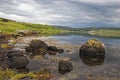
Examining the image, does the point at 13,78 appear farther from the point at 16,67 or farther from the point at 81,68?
the point at 81,68

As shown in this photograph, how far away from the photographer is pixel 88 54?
55.9 metres

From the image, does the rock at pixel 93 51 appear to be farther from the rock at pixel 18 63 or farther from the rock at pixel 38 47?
the rock at pixel 18 63

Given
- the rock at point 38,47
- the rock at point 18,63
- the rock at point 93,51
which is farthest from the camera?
the rock at point 38,47

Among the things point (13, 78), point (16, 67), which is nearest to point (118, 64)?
point (16, 67)

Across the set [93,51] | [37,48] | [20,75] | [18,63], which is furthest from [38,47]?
[20,75]

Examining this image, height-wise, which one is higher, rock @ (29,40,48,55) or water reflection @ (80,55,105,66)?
rock @ (29,40,48,55)

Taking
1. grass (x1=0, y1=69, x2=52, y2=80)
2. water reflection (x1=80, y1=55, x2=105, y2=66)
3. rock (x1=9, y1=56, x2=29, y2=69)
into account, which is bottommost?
water reflection (x1=80, y1=55, x2=105, y2=66)

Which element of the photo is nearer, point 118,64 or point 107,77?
point 107,77

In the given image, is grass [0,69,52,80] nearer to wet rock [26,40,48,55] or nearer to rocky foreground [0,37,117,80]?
rocky foreground [0,37,117,80]

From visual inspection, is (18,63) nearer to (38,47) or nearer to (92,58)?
(92,58)

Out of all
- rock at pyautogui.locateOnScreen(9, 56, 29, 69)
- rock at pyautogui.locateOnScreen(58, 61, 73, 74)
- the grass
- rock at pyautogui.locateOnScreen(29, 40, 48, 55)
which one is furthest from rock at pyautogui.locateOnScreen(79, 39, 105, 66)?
the grass

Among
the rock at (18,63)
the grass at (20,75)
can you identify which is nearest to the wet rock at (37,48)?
the rock at (18,63)

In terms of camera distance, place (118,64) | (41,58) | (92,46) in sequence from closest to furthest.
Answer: (118,64)
(41,58)
(92,46)

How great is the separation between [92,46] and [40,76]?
24213mm
